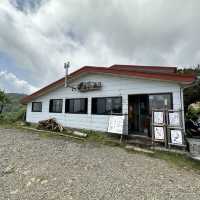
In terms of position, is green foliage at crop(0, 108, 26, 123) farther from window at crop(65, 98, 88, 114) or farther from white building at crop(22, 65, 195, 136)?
window at crop(65, 98, 88, 114)

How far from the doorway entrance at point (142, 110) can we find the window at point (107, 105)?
67 cm

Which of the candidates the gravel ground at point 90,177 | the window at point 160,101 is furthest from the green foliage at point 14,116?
the window at point 160,101

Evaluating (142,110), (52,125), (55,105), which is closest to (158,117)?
(142,110)

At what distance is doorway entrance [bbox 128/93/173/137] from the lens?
7.15 m

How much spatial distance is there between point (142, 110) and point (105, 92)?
8.05 ft

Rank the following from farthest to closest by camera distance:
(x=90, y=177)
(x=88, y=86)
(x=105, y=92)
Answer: (x=88, y=86)
(x=105, y=92)
(x=90, y=177)

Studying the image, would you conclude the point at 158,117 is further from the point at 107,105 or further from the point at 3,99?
the point at 3,99

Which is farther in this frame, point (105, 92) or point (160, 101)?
point (105, 92)

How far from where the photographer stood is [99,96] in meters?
9.02

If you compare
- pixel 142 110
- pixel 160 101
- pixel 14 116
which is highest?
pixel 160 101

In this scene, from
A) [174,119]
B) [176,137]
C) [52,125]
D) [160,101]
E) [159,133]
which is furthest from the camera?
[52,125]

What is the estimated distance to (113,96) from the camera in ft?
27.8

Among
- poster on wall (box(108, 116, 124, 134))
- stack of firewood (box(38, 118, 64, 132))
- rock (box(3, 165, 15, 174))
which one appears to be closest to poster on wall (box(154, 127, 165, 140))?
poster on wall (box(108, 116, 124, 134))

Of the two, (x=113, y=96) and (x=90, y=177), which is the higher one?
(x=113, y=96)
